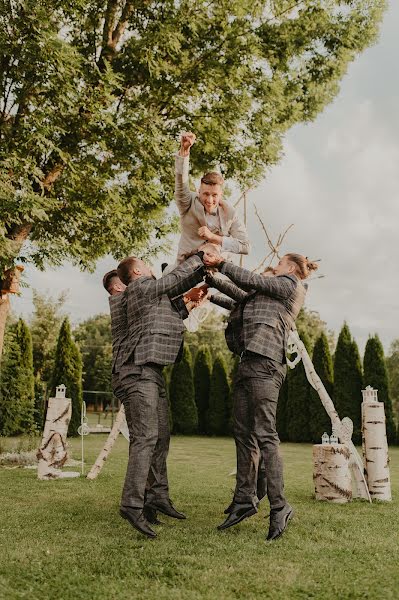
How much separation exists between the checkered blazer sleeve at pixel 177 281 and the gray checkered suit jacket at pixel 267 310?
19 centimetres

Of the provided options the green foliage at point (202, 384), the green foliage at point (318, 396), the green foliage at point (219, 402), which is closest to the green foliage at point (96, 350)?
the green foliage at point (202, 384)

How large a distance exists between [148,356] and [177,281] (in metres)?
0.57

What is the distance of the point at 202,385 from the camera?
18781 millimetres

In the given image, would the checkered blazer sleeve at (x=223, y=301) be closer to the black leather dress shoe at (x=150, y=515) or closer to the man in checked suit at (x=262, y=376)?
the man in checked suit at (x=262, y=376)

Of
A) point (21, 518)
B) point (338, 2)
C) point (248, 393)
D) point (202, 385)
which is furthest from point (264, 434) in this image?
point (202, 385)

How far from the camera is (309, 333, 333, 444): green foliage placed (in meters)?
15.4

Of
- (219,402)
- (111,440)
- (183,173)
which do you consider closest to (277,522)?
(183,173)

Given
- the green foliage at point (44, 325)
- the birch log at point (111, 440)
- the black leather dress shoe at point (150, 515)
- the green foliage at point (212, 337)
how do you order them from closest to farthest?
the black leather dress shoe at point (150, 515) → the birch log at point (111, 440) → the green foliage at point (44, 325) → the green foliage at point (212, 337)

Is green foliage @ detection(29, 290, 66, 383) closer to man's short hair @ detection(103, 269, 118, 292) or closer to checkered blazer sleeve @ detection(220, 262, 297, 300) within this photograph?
man's short hair @ detection(103, 269, 118, 292)

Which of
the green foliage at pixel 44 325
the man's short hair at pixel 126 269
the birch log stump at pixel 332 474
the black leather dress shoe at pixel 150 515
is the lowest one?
the black leather dress shoe at pixel 150 515

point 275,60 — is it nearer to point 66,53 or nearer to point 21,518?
point 66,53

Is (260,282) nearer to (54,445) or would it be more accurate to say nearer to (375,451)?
(375,451)

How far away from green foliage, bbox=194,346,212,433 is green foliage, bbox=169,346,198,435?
47 cm

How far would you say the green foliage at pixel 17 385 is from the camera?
14125 millimetres
